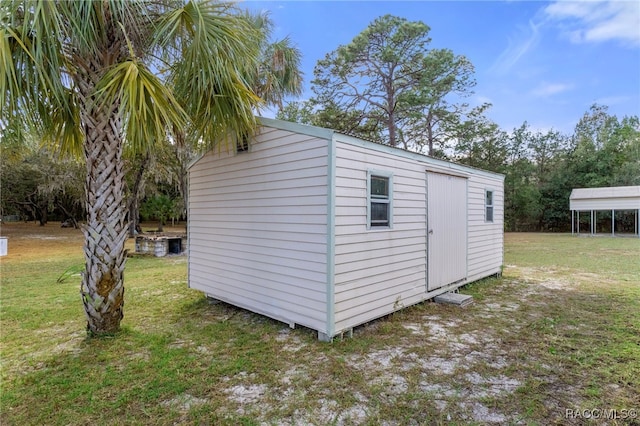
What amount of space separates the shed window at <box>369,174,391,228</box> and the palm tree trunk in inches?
116

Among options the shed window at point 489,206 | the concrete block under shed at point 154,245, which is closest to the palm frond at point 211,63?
the shed window at point 489,206

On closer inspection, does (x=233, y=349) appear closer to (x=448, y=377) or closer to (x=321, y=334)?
(x=321, y=334)

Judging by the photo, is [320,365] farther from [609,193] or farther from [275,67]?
[609,193]

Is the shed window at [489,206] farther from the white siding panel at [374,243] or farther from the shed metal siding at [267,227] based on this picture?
the shed metal siding at [267,227]

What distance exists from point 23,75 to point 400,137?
13.7m

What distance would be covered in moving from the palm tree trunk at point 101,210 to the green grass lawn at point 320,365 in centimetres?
51

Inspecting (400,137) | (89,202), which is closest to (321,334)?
(89,202)

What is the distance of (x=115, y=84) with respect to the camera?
306cm

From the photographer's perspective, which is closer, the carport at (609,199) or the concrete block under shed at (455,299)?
the concrete block under shed at (455,299)

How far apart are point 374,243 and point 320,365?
1.61m

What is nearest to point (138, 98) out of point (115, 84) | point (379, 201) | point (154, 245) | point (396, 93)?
point (115, 84)

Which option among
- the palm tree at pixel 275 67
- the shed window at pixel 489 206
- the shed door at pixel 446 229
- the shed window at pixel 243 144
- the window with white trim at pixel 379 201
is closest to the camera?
the window with white trim at pixel 379 201

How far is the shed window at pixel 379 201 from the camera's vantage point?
158 inches

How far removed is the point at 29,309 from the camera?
471 centimetres
